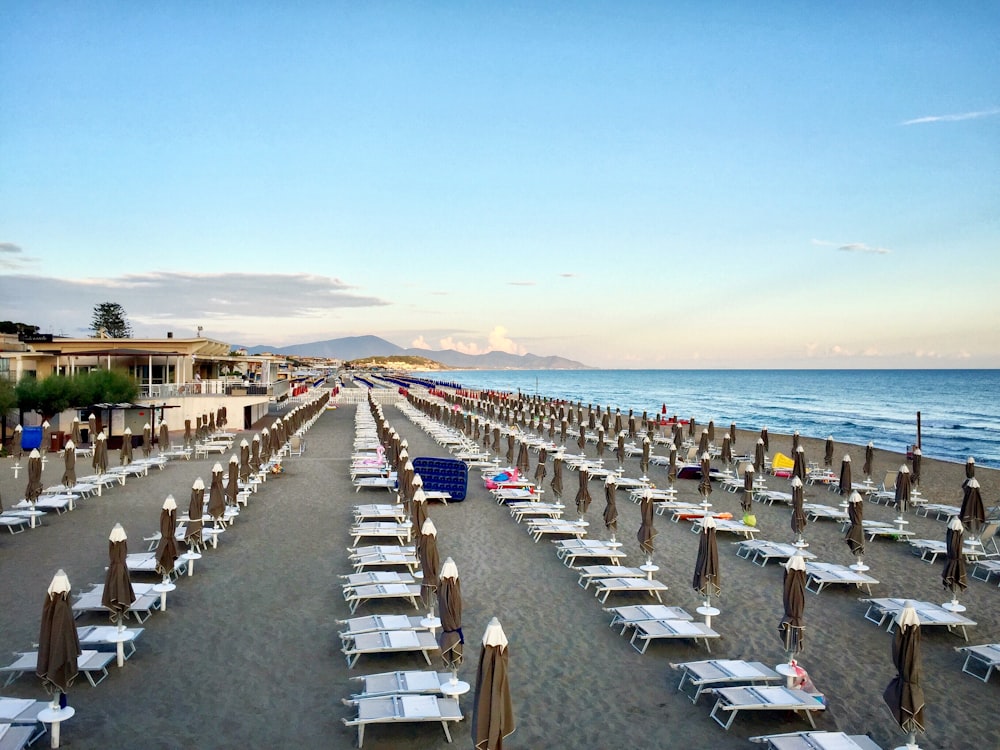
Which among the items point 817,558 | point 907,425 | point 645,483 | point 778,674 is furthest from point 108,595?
point 907,425

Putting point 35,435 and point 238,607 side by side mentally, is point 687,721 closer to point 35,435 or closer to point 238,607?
point 238,607

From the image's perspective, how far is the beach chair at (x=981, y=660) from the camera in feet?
27.2

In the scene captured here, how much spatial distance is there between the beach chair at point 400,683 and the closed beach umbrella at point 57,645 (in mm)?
2526

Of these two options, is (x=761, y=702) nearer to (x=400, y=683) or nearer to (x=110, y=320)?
(x=400, y=683)

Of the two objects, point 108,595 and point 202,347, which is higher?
point 202,347

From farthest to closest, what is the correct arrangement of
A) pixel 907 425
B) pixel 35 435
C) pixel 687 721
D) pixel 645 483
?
pixel 907 425, pixel 35 435, pixel 645 483, pixel 687 721

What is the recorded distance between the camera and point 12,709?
6.57 m

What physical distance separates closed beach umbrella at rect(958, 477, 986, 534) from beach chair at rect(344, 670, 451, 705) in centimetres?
1198

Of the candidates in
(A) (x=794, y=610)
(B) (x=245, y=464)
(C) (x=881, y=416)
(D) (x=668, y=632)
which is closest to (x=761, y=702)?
(A) (x=794, y=610)

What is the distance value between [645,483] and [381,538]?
27.4 feet

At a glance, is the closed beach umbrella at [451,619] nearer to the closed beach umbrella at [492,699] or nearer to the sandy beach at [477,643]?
the sandy beach at [477,643]

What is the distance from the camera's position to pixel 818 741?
6414 millimetres

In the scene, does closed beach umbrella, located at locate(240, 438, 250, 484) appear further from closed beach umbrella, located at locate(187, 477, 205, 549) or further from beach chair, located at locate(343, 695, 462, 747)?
beach chair, located at locate(343, 695, 462, 747)

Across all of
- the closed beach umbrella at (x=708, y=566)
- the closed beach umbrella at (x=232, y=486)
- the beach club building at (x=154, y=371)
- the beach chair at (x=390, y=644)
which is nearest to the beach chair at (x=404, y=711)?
the beach chair at (x=390, y=644)
